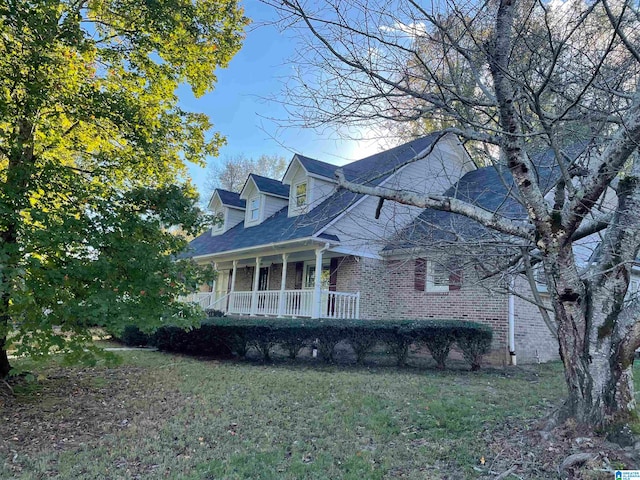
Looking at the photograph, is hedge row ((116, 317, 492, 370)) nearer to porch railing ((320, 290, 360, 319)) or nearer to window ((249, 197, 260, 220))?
porch railing ((320, 290, 360, 319))

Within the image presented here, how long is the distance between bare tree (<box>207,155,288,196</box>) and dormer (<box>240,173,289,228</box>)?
1808 centimetres

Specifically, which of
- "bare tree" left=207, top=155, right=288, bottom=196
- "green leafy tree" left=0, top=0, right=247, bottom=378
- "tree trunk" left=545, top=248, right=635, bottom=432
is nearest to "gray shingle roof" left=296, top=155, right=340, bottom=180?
"green leafy tree" left=0, top=0, right=247, bottom=378

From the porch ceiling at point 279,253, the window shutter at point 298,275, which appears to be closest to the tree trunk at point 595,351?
the porch ceiling at point 279,253

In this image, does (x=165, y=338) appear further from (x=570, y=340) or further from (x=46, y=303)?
(x=570, y=340)

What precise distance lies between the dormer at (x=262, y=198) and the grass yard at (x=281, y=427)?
33.8 ft

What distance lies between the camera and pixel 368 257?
535 inches

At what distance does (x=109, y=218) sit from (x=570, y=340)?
6.32 metres

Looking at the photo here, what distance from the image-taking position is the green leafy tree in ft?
19.5

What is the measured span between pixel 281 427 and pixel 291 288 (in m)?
11.5

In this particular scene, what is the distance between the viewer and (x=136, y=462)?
4402mm

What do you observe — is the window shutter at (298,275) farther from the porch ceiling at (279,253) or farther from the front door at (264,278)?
the front door at (264,278)

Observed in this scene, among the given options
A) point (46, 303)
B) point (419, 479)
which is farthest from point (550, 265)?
point (46, 303)

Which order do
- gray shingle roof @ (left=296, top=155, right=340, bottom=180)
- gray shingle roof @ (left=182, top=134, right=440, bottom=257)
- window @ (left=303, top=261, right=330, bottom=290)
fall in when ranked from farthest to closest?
window @ (left=303, top=261, right=330, bottom=290) → gray shingle roof @ (left=296, top=155, right=340, bottom=180) → gray shingle roof @ (left=182, top=134, right=440, bottom=257)

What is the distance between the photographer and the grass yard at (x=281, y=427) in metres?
4.12
